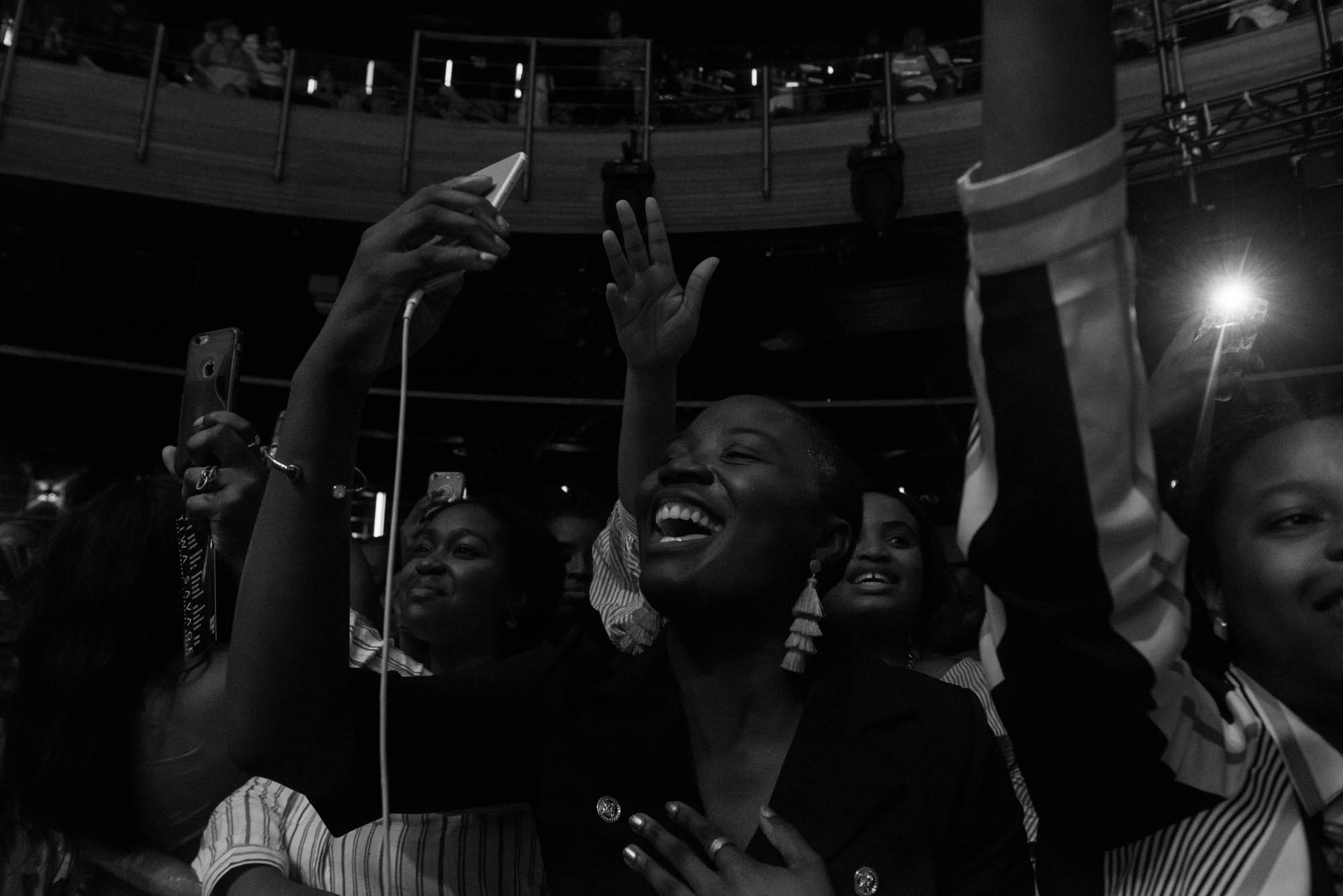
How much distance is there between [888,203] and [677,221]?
1.39m

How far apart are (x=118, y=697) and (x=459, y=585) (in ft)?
2.39

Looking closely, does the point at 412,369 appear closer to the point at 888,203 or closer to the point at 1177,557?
the point at 888,203

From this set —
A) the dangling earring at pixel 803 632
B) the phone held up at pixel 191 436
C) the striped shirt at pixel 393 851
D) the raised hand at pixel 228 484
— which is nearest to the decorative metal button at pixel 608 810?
the dangling earring at pixel 803 632

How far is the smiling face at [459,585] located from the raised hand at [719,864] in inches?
44.1

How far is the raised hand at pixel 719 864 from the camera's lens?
0.91 m

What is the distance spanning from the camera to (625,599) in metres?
1.71

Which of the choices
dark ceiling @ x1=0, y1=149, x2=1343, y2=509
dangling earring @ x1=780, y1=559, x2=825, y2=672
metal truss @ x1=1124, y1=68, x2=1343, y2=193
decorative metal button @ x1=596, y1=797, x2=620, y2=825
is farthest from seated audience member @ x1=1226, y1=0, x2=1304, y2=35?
decorative metal button @ x1=596, y1=797, x2=620, y2=825

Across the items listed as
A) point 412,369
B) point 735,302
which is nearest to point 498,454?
point 412,369

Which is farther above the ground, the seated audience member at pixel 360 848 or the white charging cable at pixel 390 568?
the white charging cable at pixel 390 568

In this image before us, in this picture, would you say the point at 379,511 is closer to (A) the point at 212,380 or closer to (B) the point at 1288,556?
(A) the point at 212,380

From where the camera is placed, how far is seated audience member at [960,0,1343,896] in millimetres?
650

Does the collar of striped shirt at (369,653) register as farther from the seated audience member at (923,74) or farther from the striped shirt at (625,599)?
the seated audience member at (923,74)

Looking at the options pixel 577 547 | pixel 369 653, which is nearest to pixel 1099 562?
pixel 369 653

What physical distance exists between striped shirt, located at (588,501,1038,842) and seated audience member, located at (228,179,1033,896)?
0.81 ft
